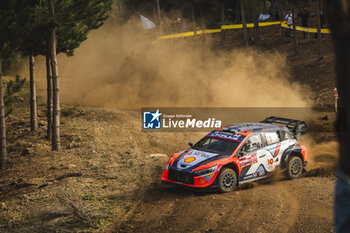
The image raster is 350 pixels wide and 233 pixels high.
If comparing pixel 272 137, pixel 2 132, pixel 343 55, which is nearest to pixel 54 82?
pixel 2 132

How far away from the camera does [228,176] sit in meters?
11.1

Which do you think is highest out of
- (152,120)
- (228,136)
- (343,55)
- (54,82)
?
(54,82)

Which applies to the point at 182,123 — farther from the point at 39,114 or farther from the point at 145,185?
the point at 145,185

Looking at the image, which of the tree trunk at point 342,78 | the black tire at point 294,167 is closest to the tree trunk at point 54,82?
the black tire at point 294,167

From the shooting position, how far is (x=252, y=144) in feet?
38.7

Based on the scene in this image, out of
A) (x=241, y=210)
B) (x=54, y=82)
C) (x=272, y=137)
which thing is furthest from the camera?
(x=54, y=82)

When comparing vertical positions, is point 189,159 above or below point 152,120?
below

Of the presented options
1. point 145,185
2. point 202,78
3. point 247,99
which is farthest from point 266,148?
point 202,78

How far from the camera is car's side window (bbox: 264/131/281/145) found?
12125 millimetres

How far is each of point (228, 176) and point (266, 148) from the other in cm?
160

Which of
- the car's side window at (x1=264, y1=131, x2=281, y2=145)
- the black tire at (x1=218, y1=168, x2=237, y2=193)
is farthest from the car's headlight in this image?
the car's side window at (x1=264, y1=131, x2=281, y2=145)

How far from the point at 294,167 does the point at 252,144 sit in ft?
5.51

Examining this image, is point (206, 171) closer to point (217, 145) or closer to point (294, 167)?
point (217, 145)

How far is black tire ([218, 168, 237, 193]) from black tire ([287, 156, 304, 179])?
6.78ft
